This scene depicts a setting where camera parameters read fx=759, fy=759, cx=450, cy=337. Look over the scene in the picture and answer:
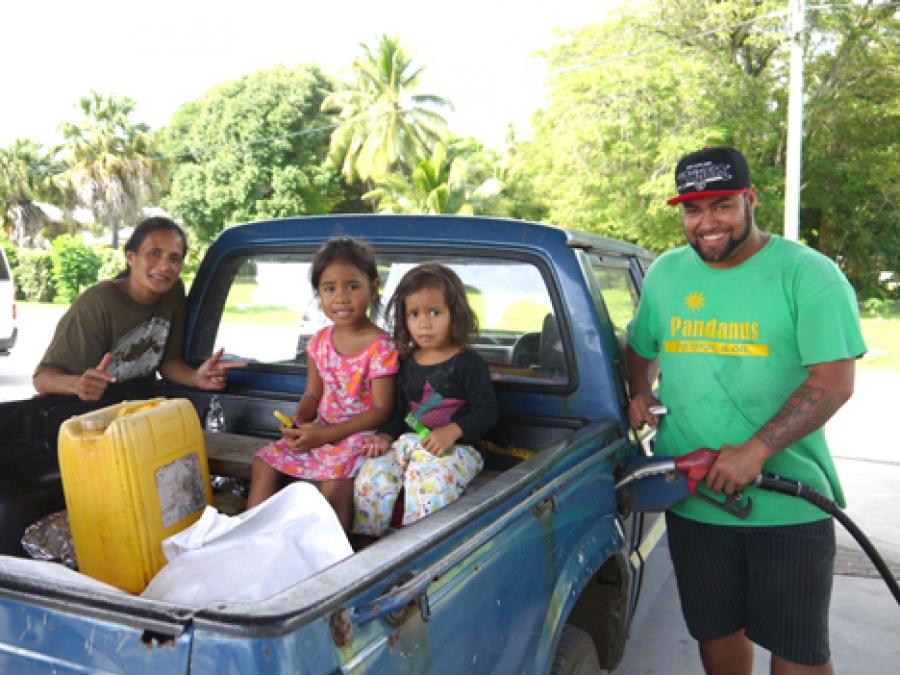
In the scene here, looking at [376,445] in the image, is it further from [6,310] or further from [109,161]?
[109,161]

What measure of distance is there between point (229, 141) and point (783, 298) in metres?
35.4

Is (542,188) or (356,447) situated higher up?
(542,188)

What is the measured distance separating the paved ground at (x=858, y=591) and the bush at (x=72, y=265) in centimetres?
1885

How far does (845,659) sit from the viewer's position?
350 centimetres

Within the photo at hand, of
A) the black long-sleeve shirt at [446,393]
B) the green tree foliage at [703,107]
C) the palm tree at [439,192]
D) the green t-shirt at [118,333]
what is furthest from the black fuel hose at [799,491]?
the palm tree at [439,192]

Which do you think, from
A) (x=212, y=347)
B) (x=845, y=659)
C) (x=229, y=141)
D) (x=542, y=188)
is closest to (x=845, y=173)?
(x=542, y=188)

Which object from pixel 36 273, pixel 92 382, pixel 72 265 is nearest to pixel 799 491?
pixel 92 382

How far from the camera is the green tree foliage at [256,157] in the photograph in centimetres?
3409

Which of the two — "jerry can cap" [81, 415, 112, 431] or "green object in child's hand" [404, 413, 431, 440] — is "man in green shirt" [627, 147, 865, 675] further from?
"jerry can cap" [81, 415, 112, 431]

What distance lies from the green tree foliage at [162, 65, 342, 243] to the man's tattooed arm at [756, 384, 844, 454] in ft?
107

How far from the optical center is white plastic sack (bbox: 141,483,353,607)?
140 cm

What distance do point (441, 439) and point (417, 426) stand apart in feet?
0.57

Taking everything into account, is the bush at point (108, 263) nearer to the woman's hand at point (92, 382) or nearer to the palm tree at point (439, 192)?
the palm tree at point (439, 192)

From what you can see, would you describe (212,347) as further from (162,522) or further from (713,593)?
(713,593)
